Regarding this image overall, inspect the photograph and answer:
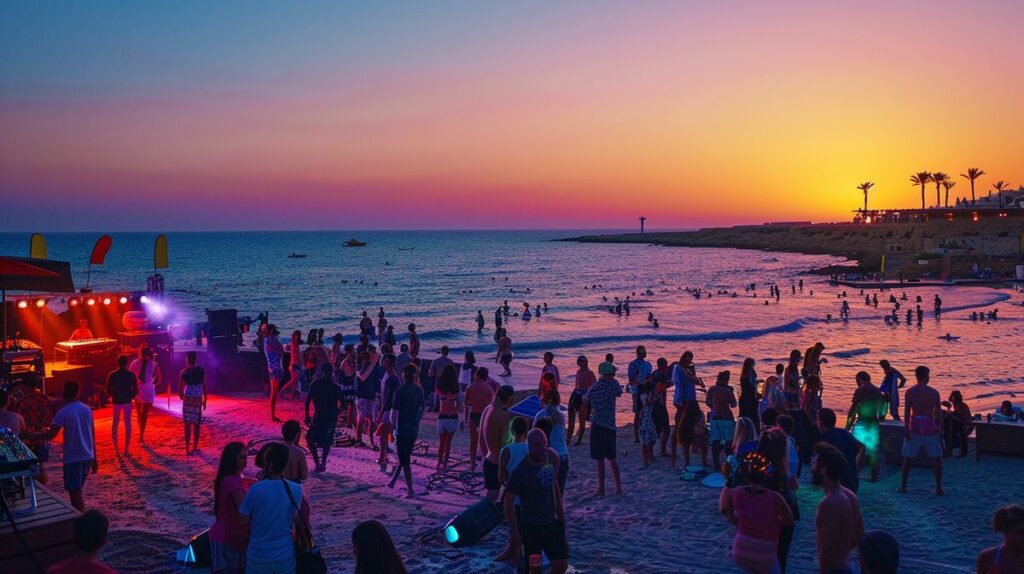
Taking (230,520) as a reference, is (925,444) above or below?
below

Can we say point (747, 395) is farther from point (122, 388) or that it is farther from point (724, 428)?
point (122, 388)

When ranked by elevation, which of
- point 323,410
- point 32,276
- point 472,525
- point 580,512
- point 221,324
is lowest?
point 580,512

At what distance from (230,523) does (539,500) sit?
234 centimetres

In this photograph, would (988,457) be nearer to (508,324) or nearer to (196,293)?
(508,324)

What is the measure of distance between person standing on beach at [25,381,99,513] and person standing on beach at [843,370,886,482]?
386 inches

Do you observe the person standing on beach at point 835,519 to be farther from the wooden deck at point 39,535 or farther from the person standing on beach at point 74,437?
the person standing on beach at point 74,437

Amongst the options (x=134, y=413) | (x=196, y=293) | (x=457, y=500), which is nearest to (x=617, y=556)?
(x=457, y=500)

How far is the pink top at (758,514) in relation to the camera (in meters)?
4.61

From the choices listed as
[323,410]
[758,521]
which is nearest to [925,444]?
[758,521]

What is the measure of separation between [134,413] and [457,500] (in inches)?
328

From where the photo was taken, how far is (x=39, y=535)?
517cm

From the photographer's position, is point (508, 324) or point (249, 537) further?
point (508, 324)

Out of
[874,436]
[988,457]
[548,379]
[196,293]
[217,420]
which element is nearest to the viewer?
[874,436]

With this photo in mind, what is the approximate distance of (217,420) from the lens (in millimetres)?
13094
